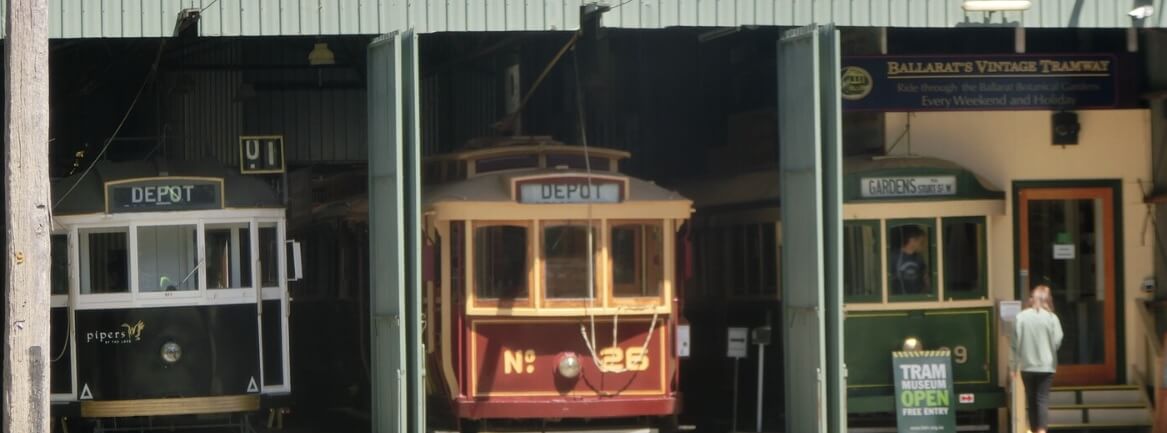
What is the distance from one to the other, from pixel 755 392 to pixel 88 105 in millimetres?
9101

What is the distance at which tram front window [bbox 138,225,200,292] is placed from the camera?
1534 centimetres

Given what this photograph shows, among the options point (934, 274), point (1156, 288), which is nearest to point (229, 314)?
point (934, 274)

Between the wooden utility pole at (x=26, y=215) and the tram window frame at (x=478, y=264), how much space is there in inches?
171

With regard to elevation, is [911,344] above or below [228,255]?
below

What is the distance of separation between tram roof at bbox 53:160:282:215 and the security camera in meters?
7.73

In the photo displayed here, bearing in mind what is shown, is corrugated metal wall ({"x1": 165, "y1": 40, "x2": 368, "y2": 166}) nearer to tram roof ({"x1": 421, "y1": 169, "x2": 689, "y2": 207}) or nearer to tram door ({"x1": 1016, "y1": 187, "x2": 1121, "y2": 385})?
tram roof ({"x1": 421, "y1": 169, "x2": 689, "y2": 207})

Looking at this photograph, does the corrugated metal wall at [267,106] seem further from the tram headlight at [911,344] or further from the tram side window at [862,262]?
the tram headlight at [911,344]

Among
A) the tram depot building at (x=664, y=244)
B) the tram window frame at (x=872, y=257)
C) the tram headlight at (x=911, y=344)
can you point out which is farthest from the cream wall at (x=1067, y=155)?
the tram headlight at (x=911, y=344)

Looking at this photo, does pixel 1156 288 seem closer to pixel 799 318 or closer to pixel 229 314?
pixel 799 318

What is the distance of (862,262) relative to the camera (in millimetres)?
15680

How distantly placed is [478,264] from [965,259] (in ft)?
14.9

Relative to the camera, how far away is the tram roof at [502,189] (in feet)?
49.0

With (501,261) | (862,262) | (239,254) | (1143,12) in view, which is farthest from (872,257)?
(239,254)

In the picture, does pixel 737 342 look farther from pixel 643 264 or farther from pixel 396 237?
pixel 396 237
